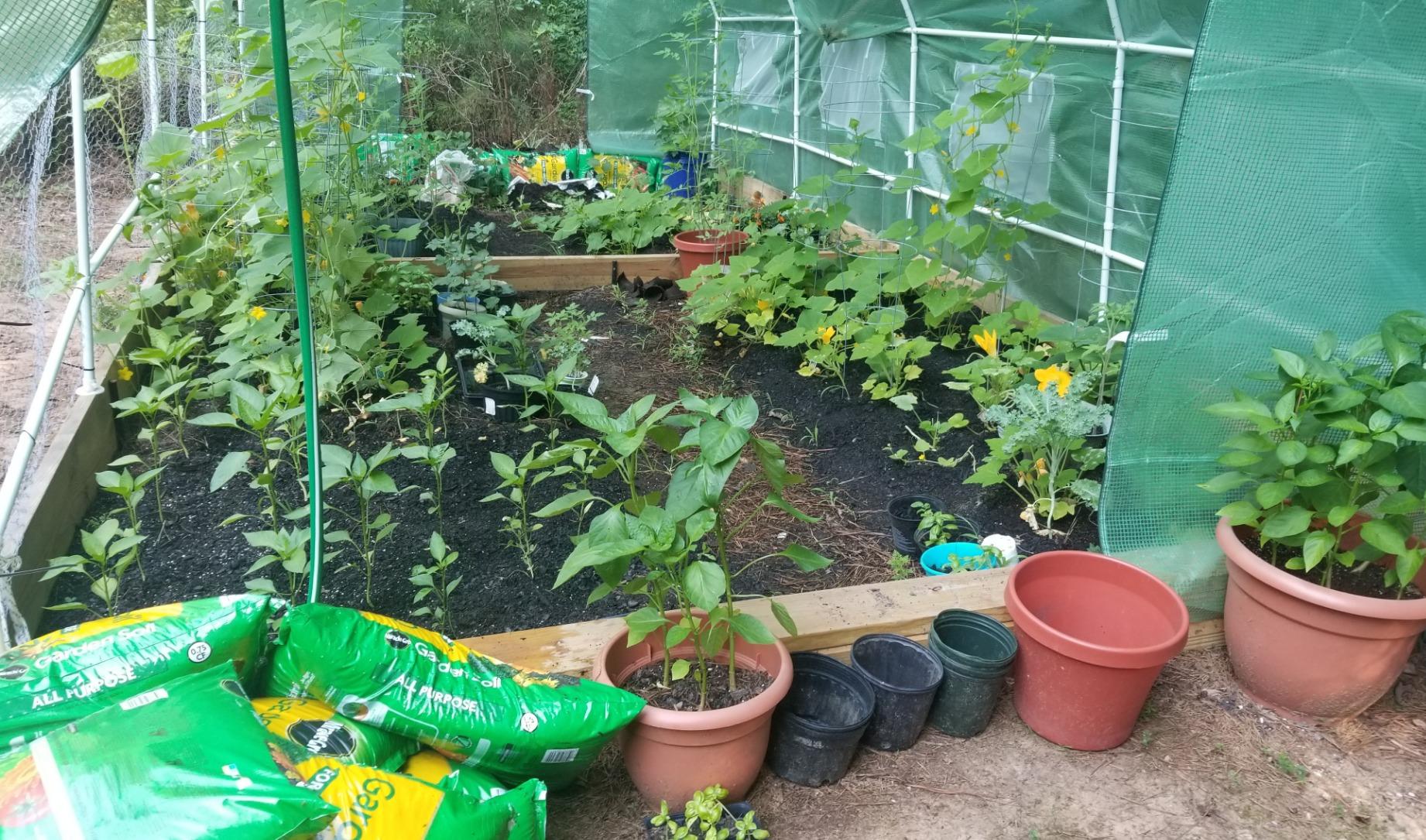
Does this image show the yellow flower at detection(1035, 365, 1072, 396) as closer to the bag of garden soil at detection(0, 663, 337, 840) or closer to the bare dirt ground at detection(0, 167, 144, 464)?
the bag of garden soil at detection(0, 663, 337, 840)

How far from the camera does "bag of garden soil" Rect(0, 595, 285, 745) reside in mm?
1388

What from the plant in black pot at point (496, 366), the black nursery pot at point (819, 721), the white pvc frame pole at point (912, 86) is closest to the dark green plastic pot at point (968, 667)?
the black nursery pot at point (819, 721)

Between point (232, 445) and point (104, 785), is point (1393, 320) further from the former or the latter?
point (232, 445)

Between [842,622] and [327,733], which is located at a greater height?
[327,733]

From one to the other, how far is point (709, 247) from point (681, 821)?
3.60 metres

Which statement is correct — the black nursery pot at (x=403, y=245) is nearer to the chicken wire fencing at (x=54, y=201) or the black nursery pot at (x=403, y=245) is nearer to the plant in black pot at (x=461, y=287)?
the plant in black pot at (x=461, y=287)

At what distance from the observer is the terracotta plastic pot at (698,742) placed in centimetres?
178

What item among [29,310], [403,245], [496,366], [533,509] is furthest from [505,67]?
[533,509]

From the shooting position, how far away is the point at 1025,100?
13.5 ft

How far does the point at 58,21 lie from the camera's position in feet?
4.87

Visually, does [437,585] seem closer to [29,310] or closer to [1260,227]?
[29,310]

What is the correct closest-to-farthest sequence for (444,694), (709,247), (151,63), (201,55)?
(444,694) < (151,63) < (201,55) < (709,247)

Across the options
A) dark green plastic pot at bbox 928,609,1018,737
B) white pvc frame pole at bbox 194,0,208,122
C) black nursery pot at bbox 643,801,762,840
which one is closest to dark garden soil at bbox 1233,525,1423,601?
dark green plastic pot at bbox 928,609,1018,737

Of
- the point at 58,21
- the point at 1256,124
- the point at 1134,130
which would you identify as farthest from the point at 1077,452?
the point at 58,21
